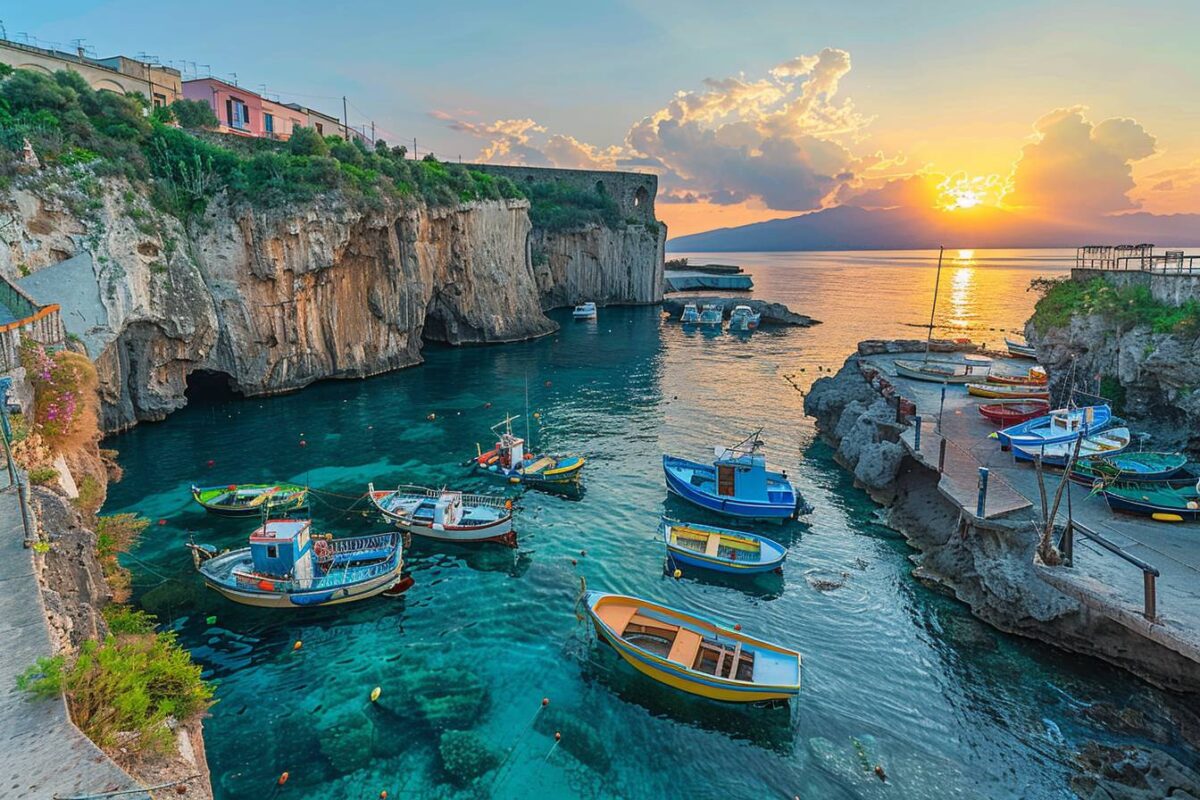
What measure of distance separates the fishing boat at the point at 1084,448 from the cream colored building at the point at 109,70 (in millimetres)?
56323

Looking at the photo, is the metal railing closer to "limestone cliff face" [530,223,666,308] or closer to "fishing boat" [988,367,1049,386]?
"fishing boat" [988,367,1049,386]

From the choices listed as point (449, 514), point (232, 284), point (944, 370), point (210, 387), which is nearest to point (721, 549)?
point (449, 514)

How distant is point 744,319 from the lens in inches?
3329

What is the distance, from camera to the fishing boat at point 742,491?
28750mm

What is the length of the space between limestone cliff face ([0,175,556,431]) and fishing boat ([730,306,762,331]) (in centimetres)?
3736

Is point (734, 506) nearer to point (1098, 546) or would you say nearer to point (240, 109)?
point (1098, 546)

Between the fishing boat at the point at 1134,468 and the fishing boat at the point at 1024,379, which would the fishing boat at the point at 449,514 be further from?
the fishing boat at the point at 1024,379

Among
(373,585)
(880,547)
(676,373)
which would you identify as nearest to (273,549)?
(373,585)

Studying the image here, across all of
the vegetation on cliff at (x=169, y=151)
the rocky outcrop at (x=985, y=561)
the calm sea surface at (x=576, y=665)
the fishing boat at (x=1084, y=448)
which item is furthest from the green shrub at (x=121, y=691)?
the vegetation on cliff at (x=169, y=151)

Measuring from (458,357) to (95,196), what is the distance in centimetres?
3165

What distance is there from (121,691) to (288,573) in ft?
43.4

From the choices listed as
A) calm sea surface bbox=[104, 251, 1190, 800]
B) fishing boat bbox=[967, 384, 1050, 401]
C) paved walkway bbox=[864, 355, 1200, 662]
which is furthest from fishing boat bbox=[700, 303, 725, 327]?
paved walkway bbox=[864, 355, 1200, 662]

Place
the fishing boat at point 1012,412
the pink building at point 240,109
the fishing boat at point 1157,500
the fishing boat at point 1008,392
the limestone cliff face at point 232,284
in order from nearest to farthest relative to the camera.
Result: the fishing boat at point 1157,500 < the fishing boat at point 1012,412 < the limestone cliff face at point 232,284 < the fishing boat at point 1008,392 < the pink building at point 240,109

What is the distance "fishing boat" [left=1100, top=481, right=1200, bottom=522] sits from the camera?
70.9 ft
